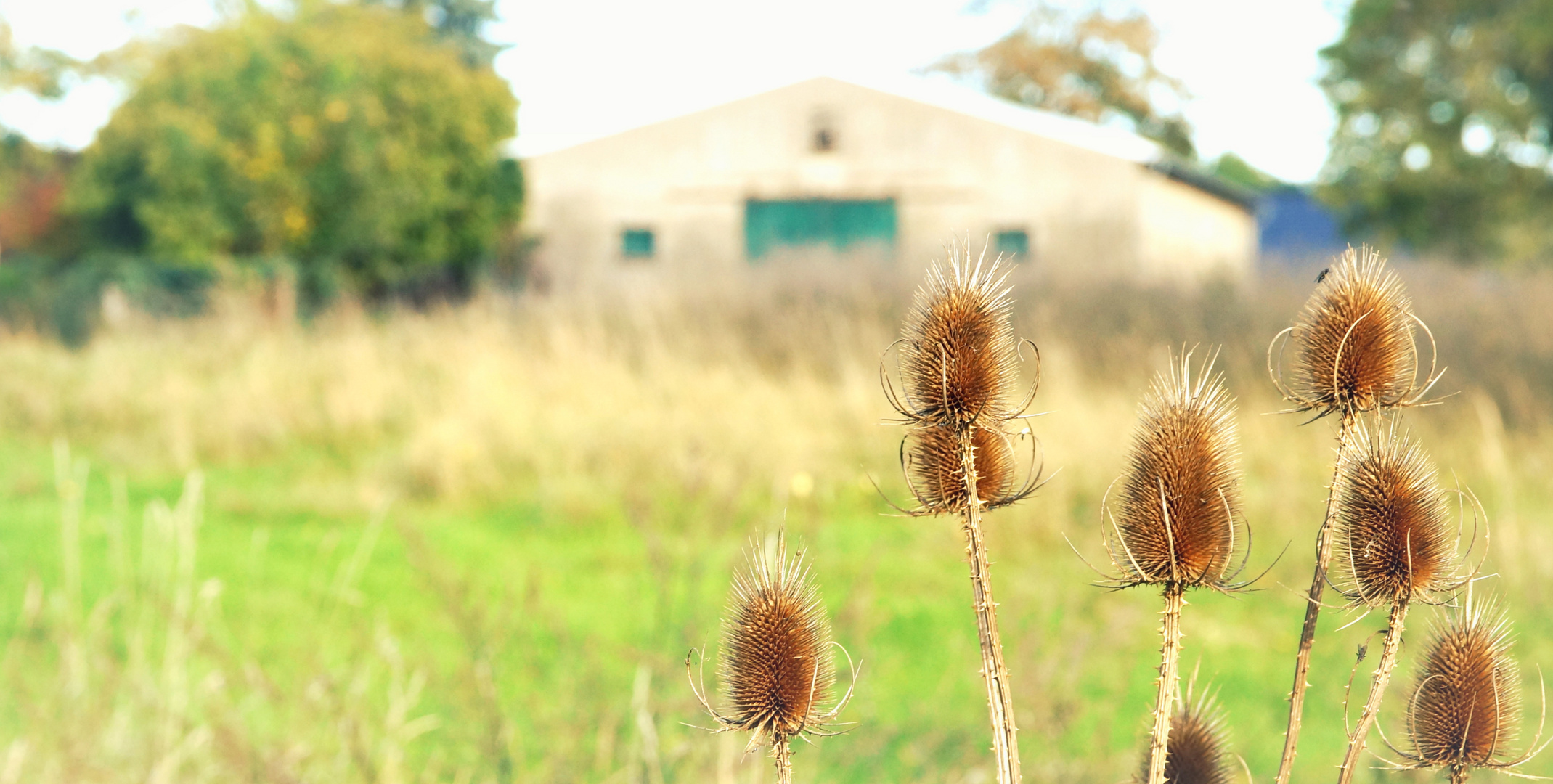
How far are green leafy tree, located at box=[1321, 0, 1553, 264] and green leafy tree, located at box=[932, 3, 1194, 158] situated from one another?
14517 millimetres

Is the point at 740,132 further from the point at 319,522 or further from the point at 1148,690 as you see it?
the point at 1148,690

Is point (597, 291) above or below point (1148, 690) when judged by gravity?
above

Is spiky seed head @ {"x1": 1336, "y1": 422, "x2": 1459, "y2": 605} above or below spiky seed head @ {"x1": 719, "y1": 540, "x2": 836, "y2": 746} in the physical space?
above

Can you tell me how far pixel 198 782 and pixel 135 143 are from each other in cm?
2140

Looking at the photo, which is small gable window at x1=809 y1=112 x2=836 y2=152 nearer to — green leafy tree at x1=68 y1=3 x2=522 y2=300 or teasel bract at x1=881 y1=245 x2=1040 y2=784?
green leafy tree at x1=68 y1=3 x2=522 y2=300

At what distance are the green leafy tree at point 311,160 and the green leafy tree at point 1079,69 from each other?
19846 mm

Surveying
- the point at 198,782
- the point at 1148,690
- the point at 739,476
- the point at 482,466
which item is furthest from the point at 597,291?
the point at 198,782

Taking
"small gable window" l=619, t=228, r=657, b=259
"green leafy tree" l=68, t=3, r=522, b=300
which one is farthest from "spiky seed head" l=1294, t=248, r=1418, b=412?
"small gable window" l=619, t=228, r=657, b=259

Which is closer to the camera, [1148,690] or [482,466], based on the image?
[1148,690]

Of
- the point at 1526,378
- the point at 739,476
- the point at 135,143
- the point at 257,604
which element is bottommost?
the point at 257,604

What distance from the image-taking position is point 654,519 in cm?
644

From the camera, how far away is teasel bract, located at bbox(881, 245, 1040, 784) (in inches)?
24.4

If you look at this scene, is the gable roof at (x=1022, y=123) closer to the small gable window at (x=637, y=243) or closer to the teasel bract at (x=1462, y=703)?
the small gable window at (x=637, y=243)

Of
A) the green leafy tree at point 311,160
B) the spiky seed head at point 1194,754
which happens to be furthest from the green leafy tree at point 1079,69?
the spiky seed head at point 1194,754
